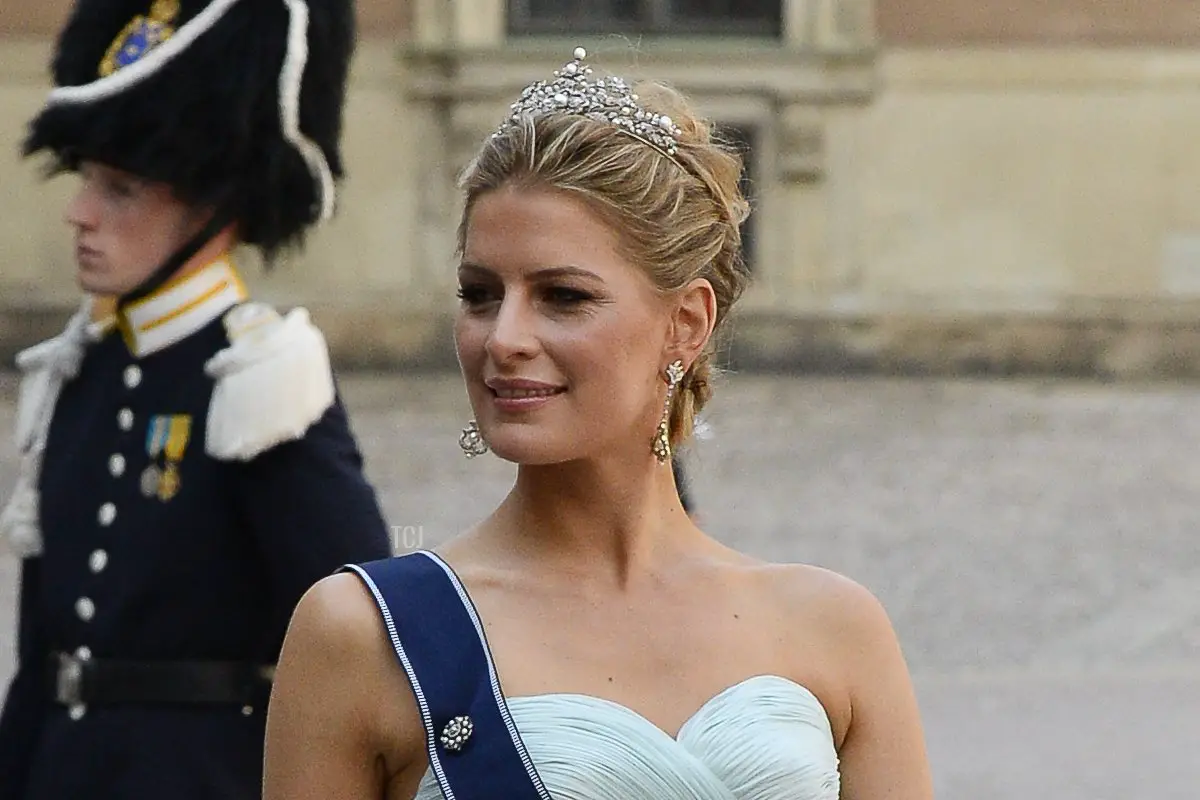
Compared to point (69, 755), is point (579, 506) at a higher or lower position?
higher

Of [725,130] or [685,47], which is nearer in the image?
[725,130]

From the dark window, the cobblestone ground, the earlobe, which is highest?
the earlobe

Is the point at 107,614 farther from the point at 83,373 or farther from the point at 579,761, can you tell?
the point at 579,761

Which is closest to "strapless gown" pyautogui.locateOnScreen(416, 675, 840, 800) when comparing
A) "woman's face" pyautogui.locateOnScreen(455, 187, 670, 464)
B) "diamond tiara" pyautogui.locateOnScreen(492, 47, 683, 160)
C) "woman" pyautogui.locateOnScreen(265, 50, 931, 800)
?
"woman" pyautogui.locateOnScreen(265, 50, 931, 800)

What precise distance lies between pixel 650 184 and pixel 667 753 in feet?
1.82

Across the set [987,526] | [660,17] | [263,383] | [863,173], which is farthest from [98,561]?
[660,17]

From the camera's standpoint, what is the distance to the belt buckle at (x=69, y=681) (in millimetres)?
3426

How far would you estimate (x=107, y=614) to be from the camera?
3414 mm

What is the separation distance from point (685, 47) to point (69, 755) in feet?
40.9

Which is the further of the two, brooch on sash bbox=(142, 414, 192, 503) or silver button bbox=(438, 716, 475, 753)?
brooch on sash bbox=(142, 414, 192, 503)

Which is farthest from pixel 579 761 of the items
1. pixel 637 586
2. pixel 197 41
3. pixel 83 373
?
pixel 197 41

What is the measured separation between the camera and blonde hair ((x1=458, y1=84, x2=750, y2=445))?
222 cm

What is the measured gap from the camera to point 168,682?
3406mm

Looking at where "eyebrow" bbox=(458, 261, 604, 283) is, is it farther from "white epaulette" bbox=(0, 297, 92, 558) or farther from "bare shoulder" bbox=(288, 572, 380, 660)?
"white epaulette" bbox=(0, 297, 92, 558)
